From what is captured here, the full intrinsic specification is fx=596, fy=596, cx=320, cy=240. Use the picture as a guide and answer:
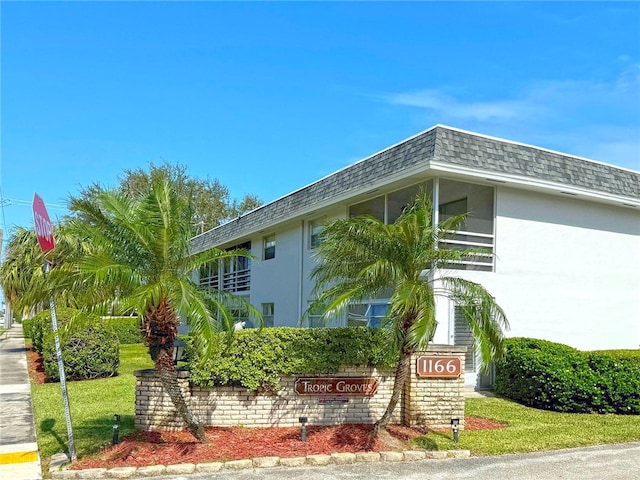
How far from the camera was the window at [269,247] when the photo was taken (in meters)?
22.1

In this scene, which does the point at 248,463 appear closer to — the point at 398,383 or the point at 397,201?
the point at 398,383

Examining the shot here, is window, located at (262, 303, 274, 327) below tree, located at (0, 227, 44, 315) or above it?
below

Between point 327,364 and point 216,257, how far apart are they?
2.77 m

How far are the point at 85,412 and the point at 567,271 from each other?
11662mm

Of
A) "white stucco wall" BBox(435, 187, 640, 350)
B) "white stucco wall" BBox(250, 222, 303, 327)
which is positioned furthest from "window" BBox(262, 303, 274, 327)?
"white stucco wall" BBox(435, 187, 640, 350)

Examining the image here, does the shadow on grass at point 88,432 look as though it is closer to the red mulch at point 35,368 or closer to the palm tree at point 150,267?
the palm tree at point 150,267

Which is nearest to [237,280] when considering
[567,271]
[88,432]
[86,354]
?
[86,354]

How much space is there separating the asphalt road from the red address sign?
6.71 feet

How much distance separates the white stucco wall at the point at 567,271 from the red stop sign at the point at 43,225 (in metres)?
8.68

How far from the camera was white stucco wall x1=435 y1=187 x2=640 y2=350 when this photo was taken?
1427 cm

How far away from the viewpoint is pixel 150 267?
8.16 metres

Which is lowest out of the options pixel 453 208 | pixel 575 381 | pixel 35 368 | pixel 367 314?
pixel 35 368

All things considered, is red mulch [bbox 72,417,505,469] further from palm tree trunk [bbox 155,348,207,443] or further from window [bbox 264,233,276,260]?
window [bbox 264,233,276,260]

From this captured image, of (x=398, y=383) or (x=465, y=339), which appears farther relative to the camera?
(x=465, y=339)
